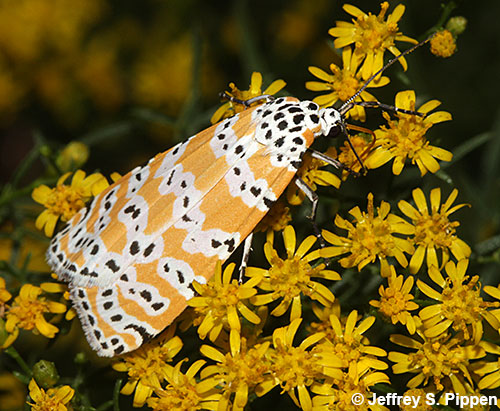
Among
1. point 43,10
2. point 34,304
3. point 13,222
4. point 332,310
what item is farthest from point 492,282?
point 43,10

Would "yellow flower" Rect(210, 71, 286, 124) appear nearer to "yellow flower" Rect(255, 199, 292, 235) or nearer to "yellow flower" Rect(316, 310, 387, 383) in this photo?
"yellow flower" Rect(255, 199, 292, 235)

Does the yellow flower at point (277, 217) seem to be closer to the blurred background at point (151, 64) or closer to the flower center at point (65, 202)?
the flower center at point (65, 202)

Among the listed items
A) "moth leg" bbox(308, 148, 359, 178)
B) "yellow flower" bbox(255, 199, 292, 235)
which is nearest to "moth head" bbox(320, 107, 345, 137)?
"moth leg" bbox(308, 148, 359, 178)

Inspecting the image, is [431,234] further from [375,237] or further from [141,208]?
[141,208]

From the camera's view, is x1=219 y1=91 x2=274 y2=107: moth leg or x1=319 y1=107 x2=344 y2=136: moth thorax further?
x1=219 y1=91 x2=274 y2=107: moth leg

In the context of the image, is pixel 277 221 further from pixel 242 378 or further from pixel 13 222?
pixel 13 222

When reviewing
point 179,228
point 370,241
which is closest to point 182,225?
point 179,228

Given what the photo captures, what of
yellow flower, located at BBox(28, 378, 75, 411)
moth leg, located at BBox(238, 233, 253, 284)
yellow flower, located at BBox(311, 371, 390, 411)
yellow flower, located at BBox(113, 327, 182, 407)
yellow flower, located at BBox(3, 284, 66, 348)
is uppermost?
yellow flower, located at BBox(3, 284, 66, 348)
